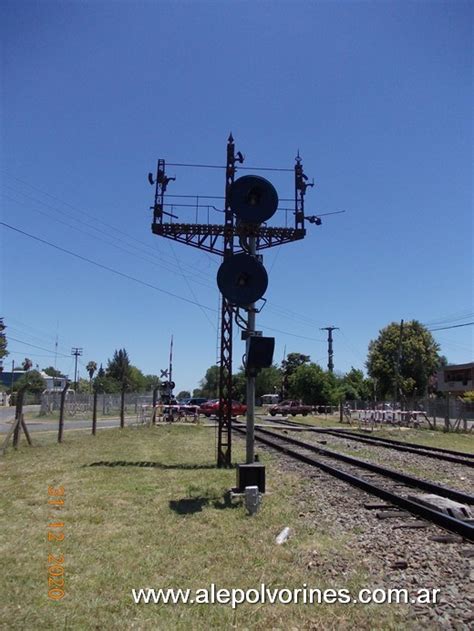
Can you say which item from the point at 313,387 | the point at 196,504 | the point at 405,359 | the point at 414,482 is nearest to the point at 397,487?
the point at 414,482

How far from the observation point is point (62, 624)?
3883mm

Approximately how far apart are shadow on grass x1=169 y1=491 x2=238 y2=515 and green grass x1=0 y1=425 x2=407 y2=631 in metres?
0.02

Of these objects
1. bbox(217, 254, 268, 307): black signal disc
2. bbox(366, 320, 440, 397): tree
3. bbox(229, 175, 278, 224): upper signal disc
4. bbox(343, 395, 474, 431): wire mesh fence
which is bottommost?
bbox(343, 395, 474, 431): wire mesh fence

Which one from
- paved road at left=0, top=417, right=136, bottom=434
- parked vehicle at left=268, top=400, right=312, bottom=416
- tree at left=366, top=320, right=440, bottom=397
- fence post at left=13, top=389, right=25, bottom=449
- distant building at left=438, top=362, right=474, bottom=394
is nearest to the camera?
fence post at left=13, top=389, right=25, bottom=449

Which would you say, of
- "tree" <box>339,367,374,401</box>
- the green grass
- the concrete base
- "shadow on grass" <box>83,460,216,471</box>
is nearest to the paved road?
"shadow on grass" <box>83,460,216,471</box>

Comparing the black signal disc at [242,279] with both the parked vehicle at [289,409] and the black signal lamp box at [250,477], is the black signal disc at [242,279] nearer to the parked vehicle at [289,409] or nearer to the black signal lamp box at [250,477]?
the black signal lamp box at [250,477]

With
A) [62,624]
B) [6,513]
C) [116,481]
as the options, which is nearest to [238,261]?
[116,481]

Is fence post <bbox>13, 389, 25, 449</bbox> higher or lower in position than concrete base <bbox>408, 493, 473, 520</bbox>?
higher

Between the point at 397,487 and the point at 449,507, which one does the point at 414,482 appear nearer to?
the point at 397,487

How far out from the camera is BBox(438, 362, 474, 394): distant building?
2916 inches

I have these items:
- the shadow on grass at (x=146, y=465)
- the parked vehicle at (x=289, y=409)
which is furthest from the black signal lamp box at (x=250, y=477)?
the parked vehicle at (x=289, y=409)

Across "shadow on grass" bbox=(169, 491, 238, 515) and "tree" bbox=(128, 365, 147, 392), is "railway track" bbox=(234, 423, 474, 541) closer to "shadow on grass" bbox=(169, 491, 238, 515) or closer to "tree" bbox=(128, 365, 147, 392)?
"shadow on grass" bbox=(169, 491, 238, 515)

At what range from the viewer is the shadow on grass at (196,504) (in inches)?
301

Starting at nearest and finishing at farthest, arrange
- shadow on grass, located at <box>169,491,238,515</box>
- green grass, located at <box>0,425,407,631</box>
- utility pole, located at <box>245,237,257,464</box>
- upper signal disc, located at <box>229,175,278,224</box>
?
green grass, located at <box>0,425,407,631</box>, shadow on grass, located at <box>169,491,238,515</box>, utility pole, located at <box>245,237,257,464</box>, upper signal disc, located at <box>229,175,278,224</box>
